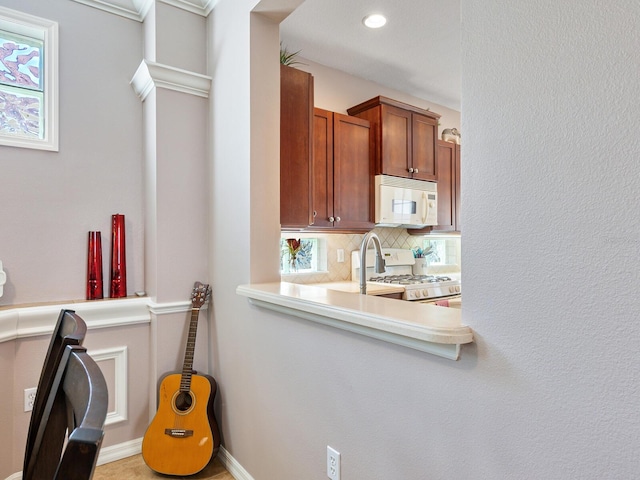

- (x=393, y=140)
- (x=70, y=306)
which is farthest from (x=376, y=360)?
(x=393, y=140)

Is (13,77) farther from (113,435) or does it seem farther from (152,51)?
(113,435)

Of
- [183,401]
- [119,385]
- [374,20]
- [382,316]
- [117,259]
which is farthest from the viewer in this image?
[374,20]

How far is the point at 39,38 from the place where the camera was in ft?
7.09

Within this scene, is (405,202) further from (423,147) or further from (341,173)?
(341,173)

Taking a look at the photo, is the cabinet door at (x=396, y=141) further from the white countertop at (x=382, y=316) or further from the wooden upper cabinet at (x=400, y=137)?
the white countertop at (x=382, y=316)

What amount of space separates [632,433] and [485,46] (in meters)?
0.86

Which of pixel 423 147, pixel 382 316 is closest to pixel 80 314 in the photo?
pixel 382 316

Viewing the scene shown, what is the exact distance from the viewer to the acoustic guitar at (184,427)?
1952 mm

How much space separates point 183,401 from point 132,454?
0.49 metres

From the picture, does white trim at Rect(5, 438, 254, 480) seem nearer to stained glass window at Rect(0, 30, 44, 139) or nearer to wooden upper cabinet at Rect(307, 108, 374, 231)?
wooden upper cabinet at Rect(307, 108, 374, 231)

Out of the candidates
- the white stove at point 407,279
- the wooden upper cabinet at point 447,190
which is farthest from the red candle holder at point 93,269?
the wooden upper cabinet at point 447,190

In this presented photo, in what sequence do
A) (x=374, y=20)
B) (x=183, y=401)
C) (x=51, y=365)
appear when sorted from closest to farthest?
(x=51, y=365) → (x=183, y=401) → (x=374, y=20)

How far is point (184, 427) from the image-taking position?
1.99 meters

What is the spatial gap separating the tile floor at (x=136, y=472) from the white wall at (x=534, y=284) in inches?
43.4
